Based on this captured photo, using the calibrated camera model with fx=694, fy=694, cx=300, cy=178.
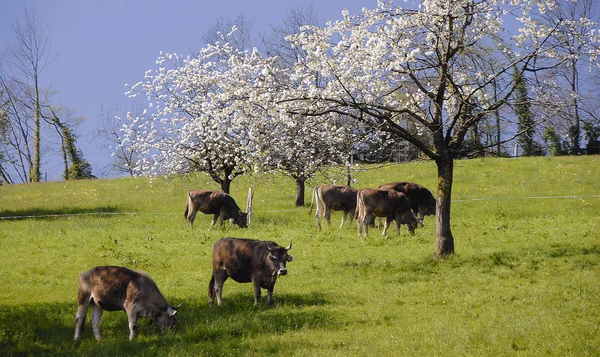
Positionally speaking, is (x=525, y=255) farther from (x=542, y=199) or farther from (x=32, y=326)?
(x=542, y=199)

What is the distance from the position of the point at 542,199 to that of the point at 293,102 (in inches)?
841

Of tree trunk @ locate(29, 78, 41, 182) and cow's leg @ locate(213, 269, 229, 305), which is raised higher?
tree trunk @ locate(29, 78, 41, 182)

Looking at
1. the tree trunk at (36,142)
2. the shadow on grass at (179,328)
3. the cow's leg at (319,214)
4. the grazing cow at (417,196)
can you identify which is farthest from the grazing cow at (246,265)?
the tree trunk at (36,142)

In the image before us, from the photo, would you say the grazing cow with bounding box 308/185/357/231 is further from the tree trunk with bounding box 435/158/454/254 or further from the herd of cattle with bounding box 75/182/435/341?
the herd of cattle with bounding box 75/182/435/341

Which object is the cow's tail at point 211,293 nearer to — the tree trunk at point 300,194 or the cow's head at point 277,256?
the cow's head at point 277,256

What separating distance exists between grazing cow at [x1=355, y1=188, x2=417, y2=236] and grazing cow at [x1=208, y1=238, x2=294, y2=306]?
38.6ft

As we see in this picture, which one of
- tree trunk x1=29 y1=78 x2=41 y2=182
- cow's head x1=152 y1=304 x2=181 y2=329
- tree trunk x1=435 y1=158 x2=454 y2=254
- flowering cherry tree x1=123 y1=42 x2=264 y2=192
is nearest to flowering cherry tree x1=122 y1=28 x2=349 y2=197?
flowering cherry tree x1=123 y1=42 x2=264 y2=192

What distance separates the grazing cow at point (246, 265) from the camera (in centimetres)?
1534

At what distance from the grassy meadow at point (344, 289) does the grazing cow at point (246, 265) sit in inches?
18.8

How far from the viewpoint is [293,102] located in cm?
2116

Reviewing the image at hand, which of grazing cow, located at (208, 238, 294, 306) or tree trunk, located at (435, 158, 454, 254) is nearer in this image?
grazing cow, located at (208, 238, 294, 306)

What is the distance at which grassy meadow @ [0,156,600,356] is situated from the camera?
12273 mm

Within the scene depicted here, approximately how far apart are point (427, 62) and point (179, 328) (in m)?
11.6

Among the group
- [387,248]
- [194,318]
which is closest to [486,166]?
[387,248]
